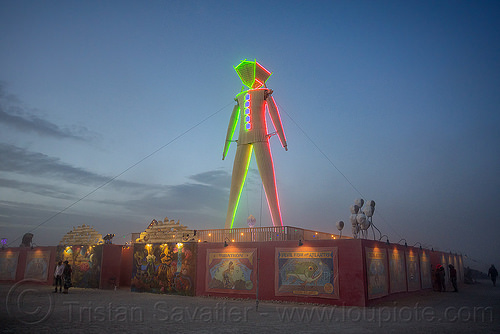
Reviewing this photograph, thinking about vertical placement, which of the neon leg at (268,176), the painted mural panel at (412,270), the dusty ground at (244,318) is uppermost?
the neon leg at (268,176)

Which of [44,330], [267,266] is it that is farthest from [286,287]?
[44,330]

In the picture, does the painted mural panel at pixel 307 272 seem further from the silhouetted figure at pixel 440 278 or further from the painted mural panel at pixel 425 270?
the silhouetted figure at pixel 440 278

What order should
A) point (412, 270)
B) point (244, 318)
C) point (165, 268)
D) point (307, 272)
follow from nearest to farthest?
point (244, 318)
point (307, 272)
point (165, 268)
point (412, 270)

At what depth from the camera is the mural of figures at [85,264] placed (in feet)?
66.2

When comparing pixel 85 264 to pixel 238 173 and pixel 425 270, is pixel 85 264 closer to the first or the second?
pixel 238 173

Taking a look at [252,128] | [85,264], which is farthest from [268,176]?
[85,264]

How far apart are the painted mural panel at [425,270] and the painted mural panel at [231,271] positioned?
10.2m

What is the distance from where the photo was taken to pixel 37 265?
74.7 ft

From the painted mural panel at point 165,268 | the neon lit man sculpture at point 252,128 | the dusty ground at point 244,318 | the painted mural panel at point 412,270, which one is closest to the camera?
the dusty ground at point 244,318

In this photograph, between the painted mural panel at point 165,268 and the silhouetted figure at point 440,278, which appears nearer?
the painted mural panel at point 165,268

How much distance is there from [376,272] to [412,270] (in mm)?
5564

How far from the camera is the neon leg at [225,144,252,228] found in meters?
18.0

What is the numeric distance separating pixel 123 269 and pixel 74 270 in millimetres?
2798

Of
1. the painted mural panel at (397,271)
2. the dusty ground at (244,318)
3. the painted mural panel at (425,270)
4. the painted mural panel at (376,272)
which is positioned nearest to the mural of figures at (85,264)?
the dusty ground at (244,318)
